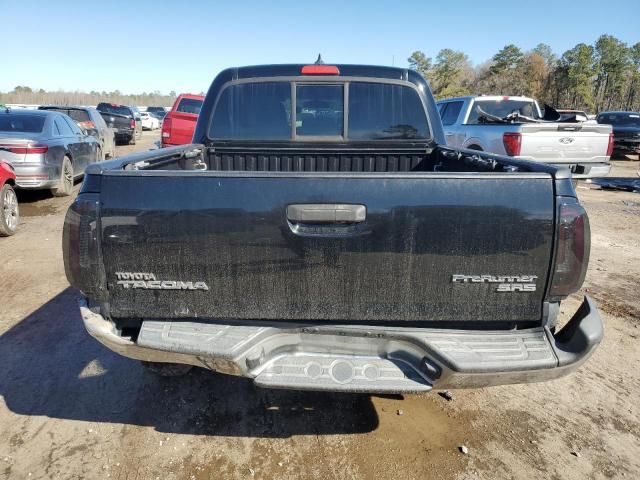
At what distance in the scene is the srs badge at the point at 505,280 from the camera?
203cm

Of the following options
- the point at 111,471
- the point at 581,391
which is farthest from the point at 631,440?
the point at 111,471

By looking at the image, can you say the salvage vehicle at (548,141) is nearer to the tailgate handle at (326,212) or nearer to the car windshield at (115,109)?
the tailgate handle at (326,212)

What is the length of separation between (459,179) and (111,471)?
238cm

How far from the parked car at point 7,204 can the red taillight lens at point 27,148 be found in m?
1.04

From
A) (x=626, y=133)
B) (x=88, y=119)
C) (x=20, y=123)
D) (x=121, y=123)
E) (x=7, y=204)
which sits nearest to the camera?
(x=7, y=204)

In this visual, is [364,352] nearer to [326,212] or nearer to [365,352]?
[365,352]

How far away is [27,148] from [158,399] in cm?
677

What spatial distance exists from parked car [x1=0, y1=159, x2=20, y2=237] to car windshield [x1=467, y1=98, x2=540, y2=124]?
917 centimetres

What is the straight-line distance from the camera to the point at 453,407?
9.73 feet

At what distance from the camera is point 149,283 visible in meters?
2.08

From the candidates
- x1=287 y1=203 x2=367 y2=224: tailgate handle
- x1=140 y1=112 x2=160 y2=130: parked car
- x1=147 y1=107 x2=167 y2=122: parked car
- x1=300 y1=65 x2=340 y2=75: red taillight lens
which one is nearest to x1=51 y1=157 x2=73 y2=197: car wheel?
x1=300 y1=65 x2=340 y2=75: red taillight lens

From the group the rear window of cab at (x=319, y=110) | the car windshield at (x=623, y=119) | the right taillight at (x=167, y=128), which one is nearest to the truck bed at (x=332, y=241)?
the rear window of cab at (x=319, y=110)

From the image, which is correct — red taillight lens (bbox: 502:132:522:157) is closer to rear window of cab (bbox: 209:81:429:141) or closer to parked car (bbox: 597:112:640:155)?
rear window of cab (bbox: 209:81:429:141)

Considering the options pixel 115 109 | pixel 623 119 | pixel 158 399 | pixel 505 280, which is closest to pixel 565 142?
pixel 505 280
